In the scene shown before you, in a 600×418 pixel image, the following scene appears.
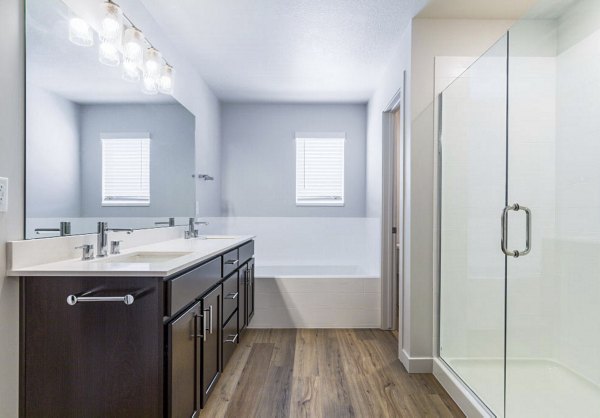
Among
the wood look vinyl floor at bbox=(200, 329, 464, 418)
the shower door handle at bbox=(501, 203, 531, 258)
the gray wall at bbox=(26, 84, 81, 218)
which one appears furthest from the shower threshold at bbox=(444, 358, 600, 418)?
the gray wall at bbox=(26, 84, 81, 218)

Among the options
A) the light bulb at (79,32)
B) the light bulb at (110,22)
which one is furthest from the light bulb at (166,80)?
the light bulb at (79,32)

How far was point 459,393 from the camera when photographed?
2.10 m

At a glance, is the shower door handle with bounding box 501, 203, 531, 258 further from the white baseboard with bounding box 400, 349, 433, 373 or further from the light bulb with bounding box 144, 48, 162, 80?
the light bulb with bounding box 144, 48, 162, 80

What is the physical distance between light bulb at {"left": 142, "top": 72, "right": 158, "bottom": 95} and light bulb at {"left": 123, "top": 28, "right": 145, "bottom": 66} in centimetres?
15

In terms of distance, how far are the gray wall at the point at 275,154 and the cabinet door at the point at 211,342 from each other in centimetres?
235

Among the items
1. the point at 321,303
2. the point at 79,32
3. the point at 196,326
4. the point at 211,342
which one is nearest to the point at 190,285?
the point at 196,326

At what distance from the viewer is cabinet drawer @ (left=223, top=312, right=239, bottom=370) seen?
2.36 m

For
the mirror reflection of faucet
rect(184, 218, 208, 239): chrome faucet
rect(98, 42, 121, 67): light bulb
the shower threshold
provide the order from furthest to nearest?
rect(184, 218, 208, 239): chrome faucet → rect(98, 42, 121, 67): light bulb → the shower threshold → the mirror reflection of faucet

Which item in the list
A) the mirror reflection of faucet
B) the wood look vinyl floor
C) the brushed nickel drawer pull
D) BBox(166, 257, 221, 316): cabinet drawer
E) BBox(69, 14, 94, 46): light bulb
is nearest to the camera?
the brushed nickel drawer pull

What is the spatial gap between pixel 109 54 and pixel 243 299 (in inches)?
73.9

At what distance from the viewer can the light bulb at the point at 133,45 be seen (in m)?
2.06

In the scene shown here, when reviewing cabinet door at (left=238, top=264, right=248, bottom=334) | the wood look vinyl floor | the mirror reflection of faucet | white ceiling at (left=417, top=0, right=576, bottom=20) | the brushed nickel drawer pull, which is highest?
white ceiling at (left=417, top=0, right=576, bottom=20)

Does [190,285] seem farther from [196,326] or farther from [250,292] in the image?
[250,292]

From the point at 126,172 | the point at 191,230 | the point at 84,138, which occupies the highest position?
the point at 84,138
